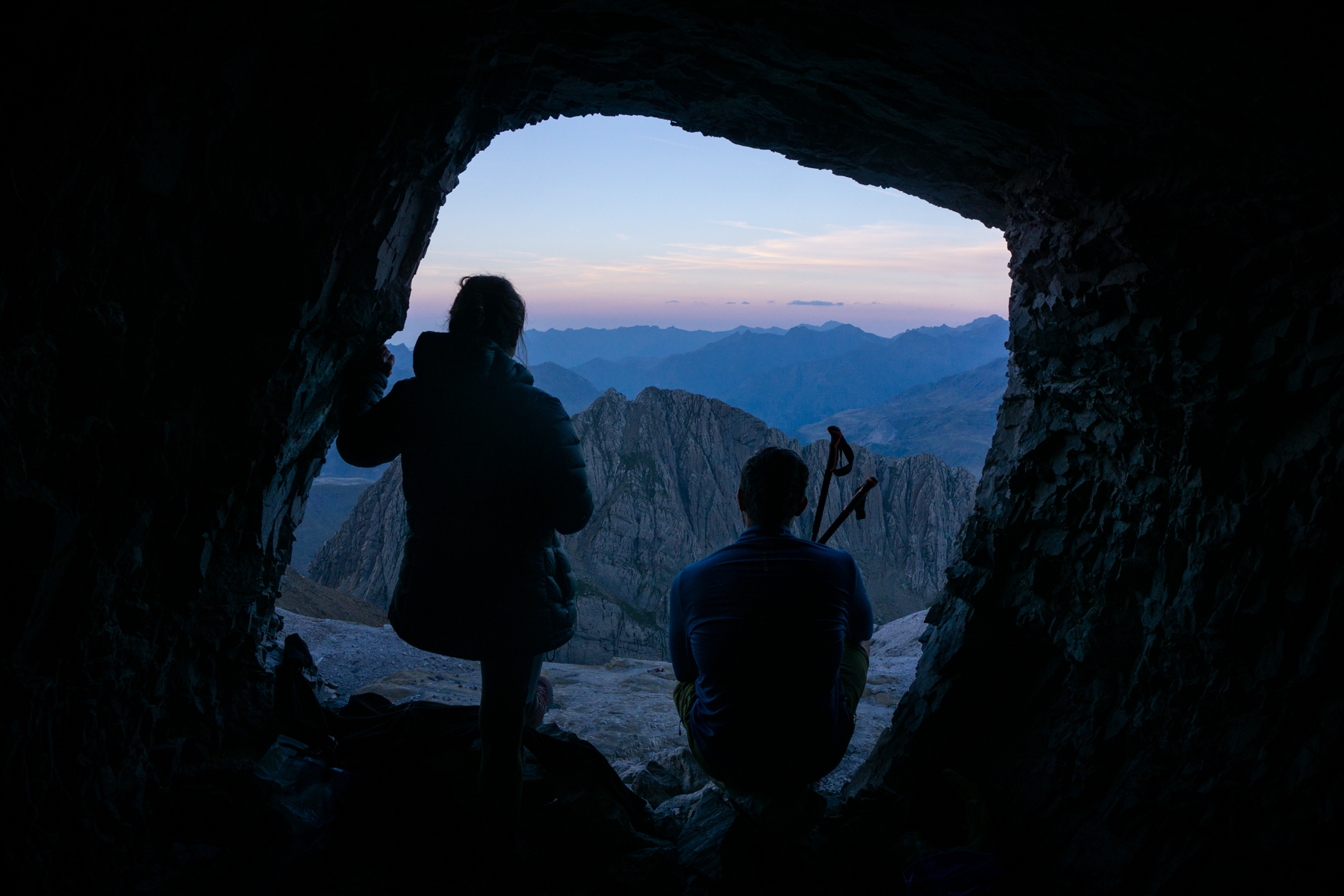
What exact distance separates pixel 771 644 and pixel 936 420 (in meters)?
130

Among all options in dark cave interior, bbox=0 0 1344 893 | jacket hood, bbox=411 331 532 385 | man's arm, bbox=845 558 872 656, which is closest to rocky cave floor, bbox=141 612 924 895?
dark cave interior, bbox=0 0 1344 893

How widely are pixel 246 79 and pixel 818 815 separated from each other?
5.10 metres

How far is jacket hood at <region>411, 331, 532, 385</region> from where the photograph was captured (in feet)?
10.9

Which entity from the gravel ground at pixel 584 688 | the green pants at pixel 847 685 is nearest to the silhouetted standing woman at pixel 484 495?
the green pants at pixel 847 685

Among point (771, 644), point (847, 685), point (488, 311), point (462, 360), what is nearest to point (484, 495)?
point (462, 360)

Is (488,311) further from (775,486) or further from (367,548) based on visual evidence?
(367,548)

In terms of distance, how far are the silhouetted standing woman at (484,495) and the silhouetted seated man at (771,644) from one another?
0.88 meters

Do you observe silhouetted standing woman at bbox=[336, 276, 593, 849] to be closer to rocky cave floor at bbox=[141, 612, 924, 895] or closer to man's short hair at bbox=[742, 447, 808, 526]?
rocky cave floor at bbox=[141, 612, 924, 895]

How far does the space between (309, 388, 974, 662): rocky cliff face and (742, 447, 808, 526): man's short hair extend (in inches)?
2215

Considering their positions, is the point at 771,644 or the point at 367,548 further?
the point at 367,548

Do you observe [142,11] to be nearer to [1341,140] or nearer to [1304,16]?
[1304,16]

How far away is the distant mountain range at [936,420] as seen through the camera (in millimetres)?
110062

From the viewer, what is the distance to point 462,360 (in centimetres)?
333

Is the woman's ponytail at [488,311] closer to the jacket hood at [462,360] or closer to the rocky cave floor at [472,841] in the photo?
the jacket hood at [462,360]
